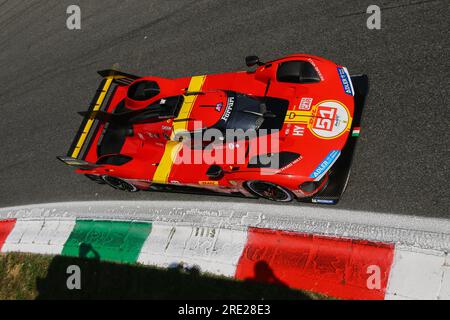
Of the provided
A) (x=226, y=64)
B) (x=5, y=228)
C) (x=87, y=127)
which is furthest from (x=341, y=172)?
(x=5, y=228)

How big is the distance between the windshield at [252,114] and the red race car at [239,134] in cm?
2

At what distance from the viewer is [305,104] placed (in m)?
6.40

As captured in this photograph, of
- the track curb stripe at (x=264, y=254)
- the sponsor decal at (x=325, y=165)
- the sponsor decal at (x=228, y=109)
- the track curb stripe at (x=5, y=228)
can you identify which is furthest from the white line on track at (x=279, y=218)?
the sponsor decal at (x=228, y=109)

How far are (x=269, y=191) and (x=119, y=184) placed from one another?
3335 millimetres

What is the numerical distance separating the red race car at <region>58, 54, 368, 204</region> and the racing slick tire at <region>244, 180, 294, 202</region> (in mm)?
17

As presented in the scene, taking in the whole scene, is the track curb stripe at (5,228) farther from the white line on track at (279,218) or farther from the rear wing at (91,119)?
the rear wing at (91,119)

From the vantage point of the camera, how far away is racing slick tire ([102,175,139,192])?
7.98 metres

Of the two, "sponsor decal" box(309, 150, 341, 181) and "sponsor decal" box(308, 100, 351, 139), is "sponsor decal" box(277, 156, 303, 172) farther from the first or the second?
"sponsor decal" box(308, 100, 351, 139)

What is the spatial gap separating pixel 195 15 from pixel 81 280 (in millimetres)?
6781

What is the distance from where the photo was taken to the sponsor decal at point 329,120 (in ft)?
19.7

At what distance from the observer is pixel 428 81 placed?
6.73 m

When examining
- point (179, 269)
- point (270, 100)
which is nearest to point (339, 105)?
point (270, 100)

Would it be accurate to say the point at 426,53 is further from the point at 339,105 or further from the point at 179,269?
the point at 179,269

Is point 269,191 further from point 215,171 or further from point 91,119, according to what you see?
point 91,119
